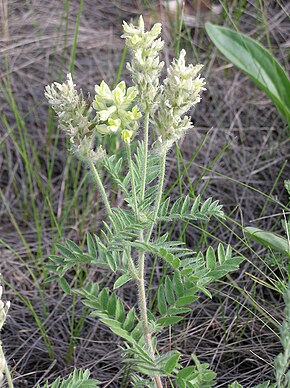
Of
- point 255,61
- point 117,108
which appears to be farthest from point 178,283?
point 255,61

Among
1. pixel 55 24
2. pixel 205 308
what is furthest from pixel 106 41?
pixel 205 308

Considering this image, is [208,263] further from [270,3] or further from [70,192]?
[270,3]

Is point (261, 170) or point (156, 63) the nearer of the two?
point (156, 63)

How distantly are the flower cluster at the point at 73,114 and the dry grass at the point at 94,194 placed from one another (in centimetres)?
58

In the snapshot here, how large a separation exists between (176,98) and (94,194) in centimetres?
112

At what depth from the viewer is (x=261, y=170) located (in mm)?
2299

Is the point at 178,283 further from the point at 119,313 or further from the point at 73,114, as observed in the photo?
the point at 73,114

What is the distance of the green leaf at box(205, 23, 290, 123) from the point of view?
213 cm

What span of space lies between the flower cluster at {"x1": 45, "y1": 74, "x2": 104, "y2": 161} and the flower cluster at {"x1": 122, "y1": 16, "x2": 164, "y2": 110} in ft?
0.37

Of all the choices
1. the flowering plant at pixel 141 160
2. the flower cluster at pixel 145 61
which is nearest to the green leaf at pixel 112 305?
the flowering plant at pixel 141 160

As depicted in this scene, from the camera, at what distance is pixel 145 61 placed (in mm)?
1179

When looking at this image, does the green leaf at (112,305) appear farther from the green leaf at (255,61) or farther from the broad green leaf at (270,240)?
the green leaf at (255,61)

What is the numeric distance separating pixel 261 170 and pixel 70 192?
708 mm

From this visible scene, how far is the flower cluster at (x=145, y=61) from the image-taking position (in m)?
1.17
